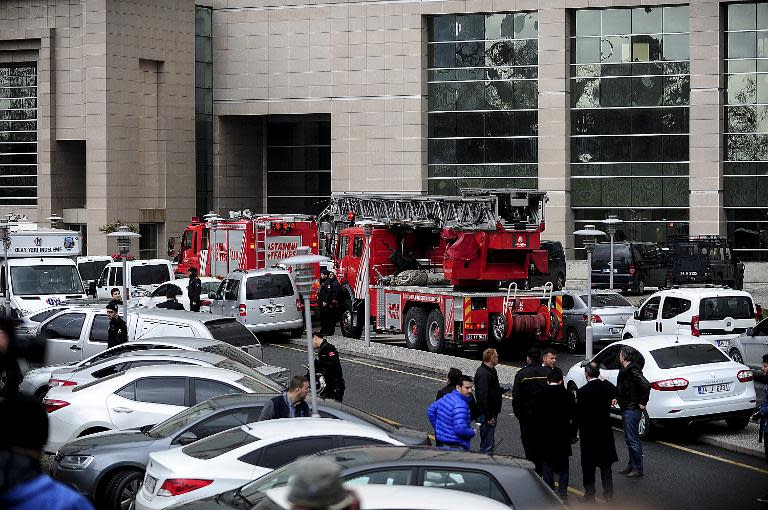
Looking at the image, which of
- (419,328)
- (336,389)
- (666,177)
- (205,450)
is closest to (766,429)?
(336,389)

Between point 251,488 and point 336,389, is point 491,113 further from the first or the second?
point 251,488

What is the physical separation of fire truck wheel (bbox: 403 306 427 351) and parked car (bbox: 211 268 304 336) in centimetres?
281

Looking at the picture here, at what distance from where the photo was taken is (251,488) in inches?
376

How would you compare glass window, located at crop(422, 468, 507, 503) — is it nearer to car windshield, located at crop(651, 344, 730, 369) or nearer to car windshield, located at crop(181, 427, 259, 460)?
car windshield, located at crop(181, 427, 259, 460)

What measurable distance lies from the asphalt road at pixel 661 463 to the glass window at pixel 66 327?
503 centimetres

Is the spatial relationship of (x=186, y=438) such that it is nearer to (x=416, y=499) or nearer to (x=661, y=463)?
(x=416, y=499)

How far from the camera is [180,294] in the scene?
35.0 metres

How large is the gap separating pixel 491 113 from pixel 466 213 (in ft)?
98.5

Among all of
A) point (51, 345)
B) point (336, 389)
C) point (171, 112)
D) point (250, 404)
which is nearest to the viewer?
point (250, 404)

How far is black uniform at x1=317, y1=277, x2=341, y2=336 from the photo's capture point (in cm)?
3167

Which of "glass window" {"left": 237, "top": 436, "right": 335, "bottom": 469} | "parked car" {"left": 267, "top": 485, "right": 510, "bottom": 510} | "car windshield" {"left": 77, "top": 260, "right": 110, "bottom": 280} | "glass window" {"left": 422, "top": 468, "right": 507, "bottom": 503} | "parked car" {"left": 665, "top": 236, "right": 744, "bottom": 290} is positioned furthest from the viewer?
"parked car" {"left": 665, "top": 236, "right": 744, "bottom": 290}

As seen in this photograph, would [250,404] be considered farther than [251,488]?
Yes

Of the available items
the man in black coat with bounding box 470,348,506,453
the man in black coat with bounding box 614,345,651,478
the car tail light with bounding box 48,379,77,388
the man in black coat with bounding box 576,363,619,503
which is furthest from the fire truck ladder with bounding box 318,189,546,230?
the man in black coat with bounding box 576,363,619,503

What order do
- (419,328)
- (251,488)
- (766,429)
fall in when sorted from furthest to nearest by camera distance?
(419,328)
(766,429)
(251,488)
